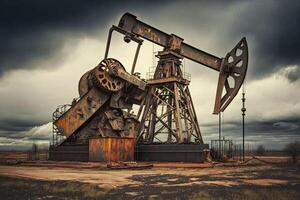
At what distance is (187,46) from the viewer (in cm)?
2362

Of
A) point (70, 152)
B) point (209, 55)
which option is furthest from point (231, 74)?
point (70, 152)

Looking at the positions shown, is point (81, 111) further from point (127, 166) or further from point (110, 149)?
point (127, 166)

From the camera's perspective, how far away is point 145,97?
23.5m

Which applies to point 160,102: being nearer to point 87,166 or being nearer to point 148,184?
point 87,166

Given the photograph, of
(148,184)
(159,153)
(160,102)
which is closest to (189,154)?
(159,153)

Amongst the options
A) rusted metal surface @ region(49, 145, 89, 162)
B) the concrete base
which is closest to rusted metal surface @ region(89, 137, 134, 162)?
the concrete base

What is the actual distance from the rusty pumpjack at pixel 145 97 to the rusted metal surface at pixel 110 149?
95 cm

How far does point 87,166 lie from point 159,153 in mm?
4206

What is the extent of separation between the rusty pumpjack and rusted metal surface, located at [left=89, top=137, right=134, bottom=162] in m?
0.95

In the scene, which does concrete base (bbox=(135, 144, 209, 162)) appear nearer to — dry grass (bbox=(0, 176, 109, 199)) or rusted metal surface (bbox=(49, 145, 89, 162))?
rusted metal surface (bbox=(49, 145, 89, 162))

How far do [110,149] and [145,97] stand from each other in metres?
5.14

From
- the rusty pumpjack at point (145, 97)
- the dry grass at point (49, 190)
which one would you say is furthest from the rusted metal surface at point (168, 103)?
the dry grass at point (49, 190)

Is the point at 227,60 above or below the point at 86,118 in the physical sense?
above

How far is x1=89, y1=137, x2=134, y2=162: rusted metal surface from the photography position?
19.6 meters
